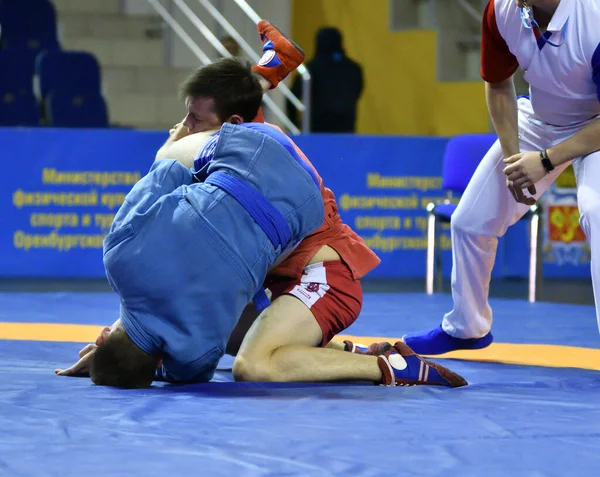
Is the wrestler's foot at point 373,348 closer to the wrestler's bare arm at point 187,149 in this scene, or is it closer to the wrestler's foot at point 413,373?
the wrestler's foot at point 413,373

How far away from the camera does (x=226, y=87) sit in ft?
10.9

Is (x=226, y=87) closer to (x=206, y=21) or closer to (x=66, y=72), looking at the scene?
(x=66, y=72)

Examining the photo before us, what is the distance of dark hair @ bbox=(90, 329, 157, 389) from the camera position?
9.87 feet

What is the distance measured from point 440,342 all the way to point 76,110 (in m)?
5.76

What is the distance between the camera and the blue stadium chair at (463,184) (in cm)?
646

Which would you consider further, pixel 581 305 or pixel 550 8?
pixel 581 305

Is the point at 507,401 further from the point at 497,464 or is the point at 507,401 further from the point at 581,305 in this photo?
the point at 581,305

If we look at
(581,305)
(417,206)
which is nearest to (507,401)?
(581,305)

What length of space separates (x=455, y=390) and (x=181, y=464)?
1.21 meters

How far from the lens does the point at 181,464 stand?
2.13 metres

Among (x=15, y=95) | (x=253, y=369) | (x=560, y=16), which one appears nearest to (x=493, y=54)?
(x=560, y=16)

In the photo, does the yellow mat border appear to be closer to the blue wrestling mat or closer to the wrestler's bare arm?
the blue wrestling mat

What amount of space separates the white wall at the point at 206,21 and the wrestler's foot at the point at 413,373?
7.30 m

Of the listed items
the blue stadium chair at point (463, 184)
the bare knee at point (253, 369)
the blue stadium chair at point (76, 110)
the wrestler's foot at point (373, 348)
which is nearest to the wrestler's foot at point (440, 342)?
the wrestler's foot at point (373, 348)
